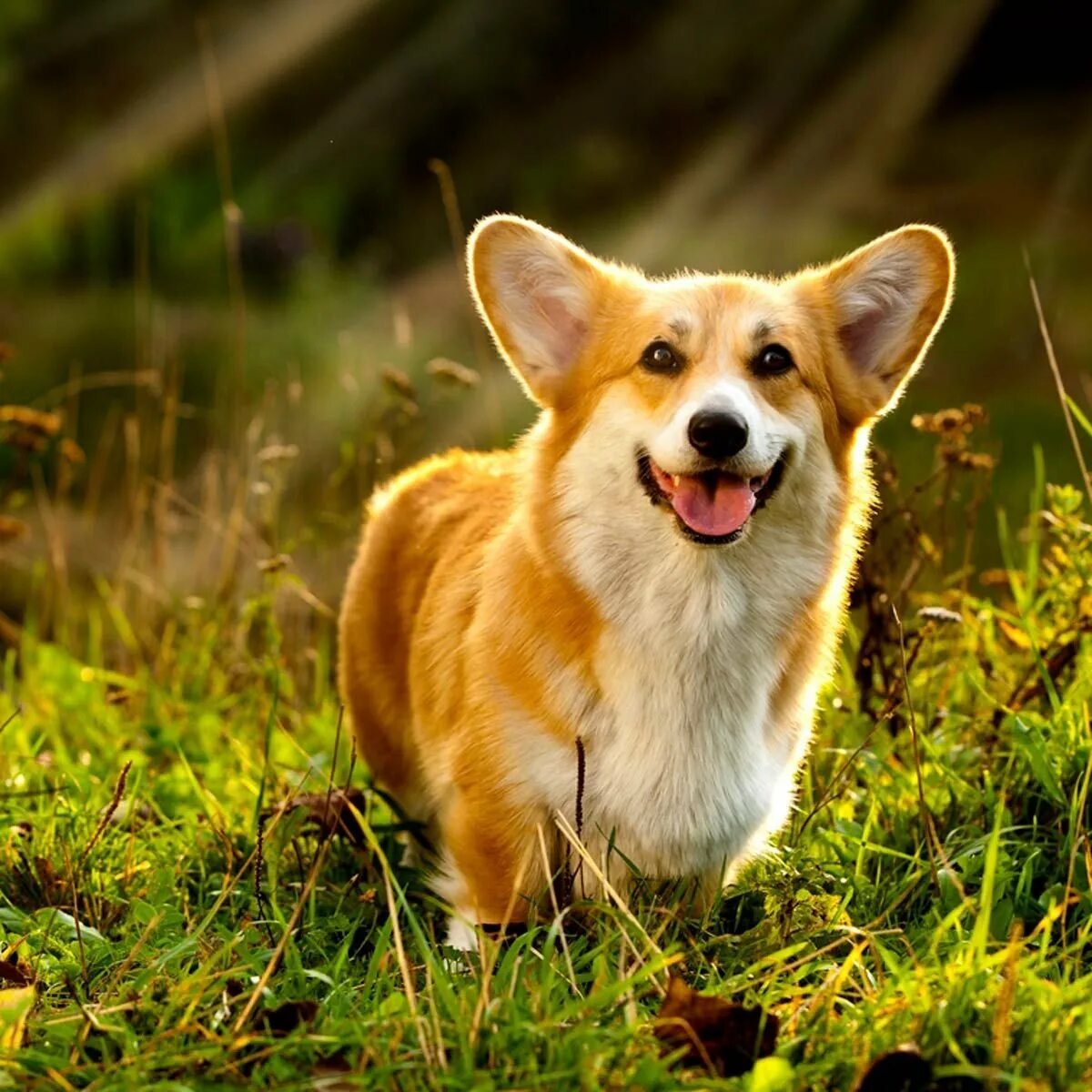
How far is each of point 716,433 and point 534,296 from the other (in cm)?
72

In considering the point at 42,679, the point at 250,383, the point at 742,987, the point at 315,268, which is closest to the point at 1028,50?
the point at 315,268

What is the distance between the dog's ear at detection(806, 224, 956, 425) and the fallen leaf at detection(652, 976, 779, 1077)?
4.61ft

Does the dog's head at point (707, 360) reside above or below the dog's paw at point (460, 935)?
above

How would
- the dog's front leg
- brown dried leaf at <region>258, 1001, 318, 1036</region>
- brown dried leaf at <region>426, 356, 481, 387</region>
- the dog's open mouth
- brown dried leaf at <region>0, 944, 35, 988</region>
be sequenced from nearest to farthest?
1. brown dried leaf at <region>258, 1001, 318, 1036</region>
2. brown dried leaf at <region>0, 944, 35, 988</region>
3. the dog's open mouth
4. the dog's front leg
5. brown dried leaf at <region>426, 356, 481, 387</region>

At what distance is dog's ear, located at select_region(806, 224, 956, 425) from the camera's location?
10.3 feet

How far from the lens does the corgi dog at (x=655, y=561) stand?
280 centimetres

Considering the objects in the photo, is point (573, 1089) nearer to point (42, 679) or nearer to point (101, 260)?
point (42, 679)

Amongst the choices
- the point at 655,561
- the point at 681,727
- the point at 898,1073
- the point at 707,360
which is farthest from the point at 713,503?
the point at 898,1073

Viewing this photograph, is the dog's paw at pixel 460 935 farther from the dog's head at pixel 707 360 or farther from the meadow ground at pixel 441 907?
the dog's head at pixel 707 360

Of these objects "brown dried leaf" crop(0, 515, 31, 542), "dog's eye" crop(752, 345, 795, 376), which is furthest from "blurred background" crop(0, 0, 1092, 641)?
"dog's eye" crop(752, 345, 795, 376)

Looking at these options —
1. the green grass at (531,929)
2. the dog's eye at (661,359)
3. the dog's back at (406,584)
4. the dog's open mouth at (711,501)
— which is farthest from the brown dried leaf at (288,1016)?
the dog's eye at (661,359)

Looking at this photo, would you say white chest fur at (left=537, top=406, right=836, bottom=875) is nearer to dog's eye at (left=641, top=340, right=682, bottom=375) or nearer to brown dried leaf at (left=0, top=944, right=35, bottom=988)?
dog's eye at (left=641, top=340, right=682, bottom=375)

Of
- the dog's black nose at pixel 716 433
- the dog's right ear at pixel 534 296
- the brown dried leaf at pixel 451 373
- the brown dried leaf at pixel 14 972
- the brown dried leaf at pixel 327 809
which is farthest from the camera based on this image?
the brown dried leaf at pixel 451 373

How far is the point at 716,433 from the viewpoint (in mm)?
2635
